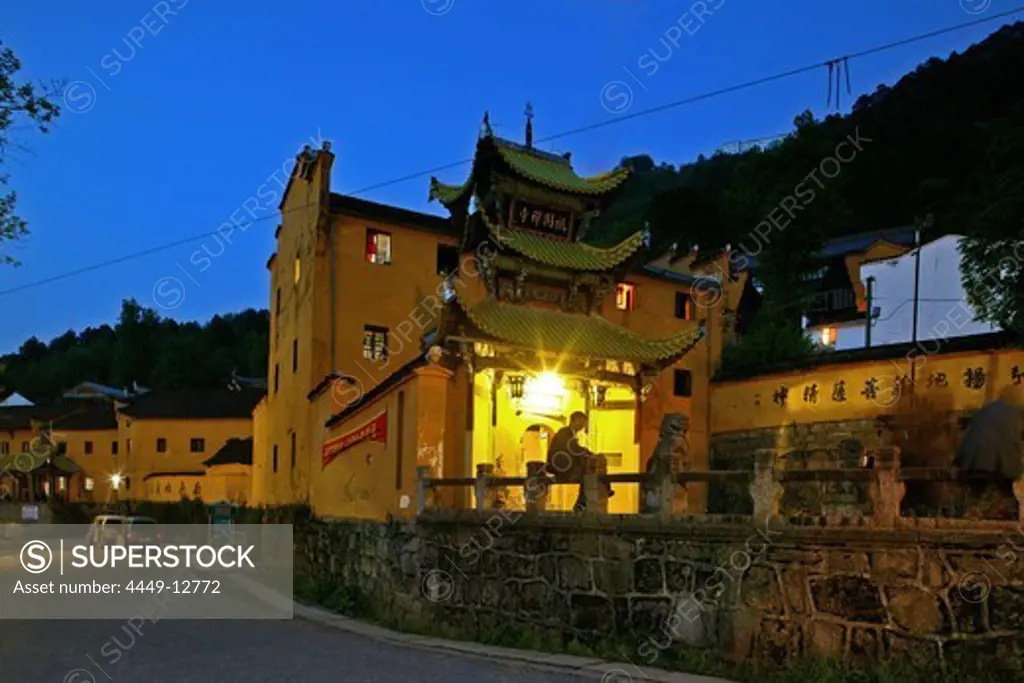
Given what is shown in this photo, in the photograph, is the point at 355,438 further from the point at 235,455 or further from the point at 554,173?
the point at 235,455

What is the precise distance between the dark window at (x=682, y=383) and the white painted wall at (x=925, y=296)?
10373 millimetres

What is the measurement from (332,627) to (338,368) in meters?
10.6

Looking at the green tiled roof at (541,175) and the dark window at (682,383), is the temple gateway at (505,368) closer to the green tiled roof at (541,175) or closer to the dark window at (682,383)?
the green tiled roof at (541,175)

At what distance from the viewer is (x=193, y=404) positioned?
54.1m

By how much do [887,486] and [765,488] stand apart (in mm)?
1454

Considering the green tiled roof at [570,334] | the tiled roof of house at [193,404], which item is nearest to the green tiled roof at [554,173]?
the green tiled roof at [570,334]

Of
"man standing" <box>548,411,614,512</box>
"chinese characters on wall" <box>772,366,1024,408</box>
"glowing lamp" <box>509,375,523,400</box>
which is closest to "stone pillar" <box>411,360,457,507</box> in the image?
"man standing" <box>548,411,614,512</box>

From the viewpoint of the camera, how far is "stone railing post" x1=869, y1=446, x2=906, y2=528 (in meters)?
9.91

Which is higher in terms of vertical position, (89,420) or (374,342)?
(374,342)

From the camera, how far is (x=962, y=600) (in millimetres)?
9430

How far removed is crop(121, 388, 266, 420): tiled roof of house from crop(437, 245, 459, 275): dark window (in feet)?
92.8

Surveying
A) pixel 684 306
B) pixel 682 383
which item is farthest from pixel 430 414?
pixel 684 306

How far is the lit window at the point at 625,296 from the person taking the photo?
28.3m

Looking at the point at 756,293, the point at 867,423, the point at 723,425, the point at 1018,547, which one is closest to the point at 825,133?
the point at 756,293
